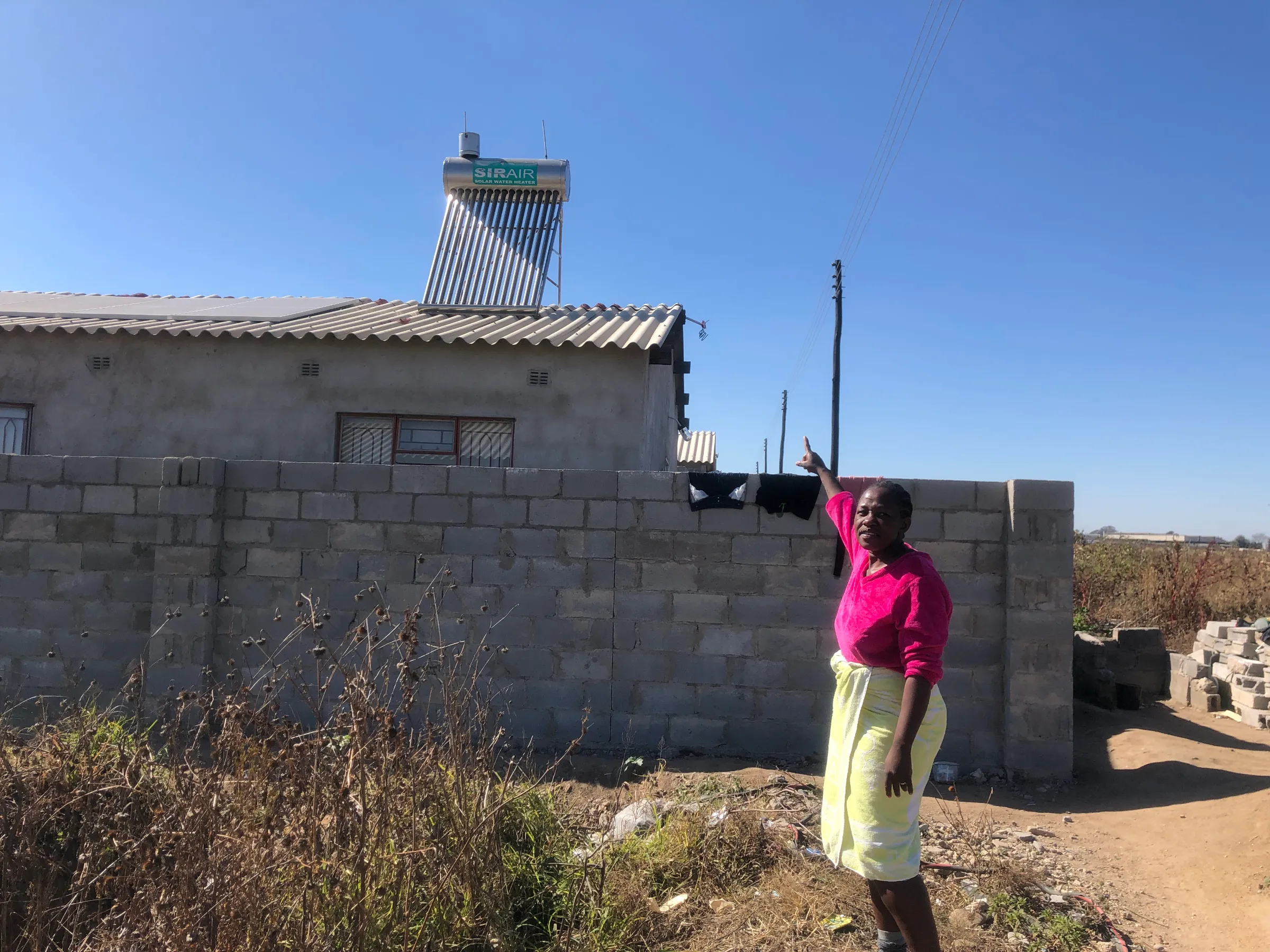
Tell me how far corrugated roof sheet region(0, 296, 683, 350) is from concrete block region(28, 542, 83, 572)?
3.83 metres

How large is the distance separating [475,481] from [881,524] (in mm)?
3668

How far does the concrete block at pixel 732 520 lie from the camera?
18.7ft

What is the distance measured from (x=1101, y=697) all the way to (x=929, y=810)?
3.28m

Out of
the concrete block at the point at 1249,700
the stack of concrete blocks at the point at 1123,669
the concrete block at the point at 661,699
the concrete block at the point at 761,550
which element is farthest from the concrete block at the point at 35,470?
the concrete block at the point at 1249,700

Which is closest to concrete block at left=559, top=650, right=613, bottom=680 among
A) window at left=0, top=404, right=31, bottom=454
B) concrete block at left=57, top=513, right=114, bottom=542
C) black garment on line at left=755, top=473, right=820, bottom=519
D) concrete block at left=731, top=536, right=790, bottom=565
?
concrete block at left=731, top=536, right=790, bottom=565

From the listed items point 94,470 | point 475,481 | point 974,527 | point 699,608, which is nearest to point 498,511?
point 475,481

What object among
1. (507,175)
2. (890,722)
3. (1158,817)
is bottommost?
(1158,817)

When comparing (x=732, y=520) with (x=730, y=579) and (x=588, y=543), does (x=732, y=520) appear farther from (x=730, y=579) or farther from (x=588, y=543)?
(x=588, y=543)

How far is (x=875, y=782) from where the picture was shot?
103 inches

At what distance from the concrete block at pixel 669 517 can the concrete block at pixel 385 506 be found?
1578 mm

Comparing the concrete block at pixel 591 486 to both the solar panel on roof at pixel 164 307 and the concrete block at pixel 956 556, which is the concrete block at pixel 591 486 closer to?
the concrete block at pixel 956 556

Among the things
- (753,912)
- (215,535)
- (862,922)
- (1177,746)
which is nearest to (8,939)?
(753,912)

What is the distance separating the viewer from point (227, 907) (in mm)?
2488

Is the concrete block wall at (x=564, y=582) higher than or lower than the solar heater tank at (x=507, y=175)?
lower
